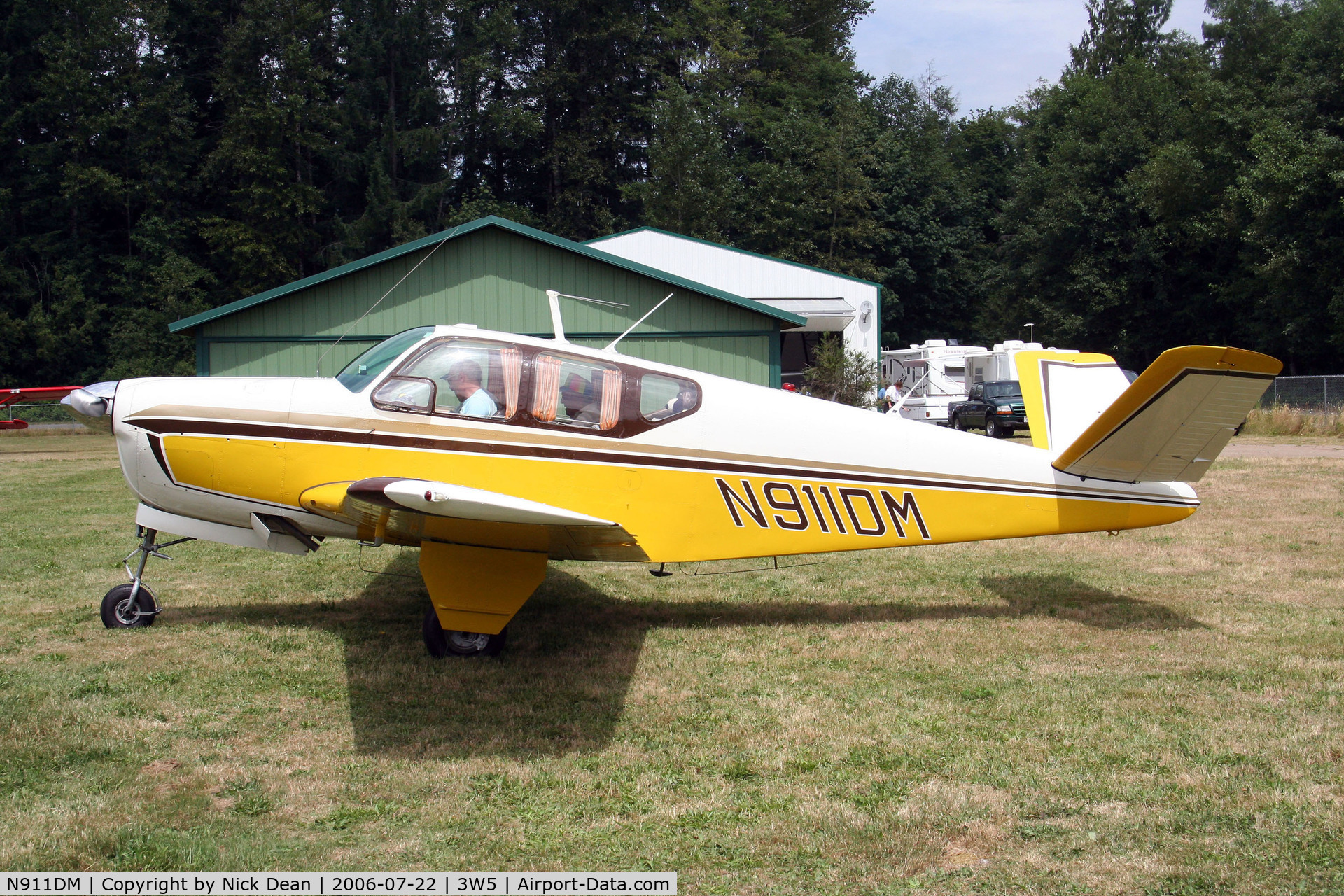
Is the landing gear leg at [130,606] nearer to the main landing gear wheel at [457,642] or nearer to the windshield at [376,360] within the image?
the windshield at [376,360]

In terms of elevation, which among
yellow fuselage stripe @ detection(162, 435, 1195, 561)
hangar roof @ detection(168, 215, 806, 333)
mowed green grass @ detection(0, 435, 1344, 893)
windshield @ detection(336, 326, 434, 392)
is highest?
hangar roof @ detection(168, 215, 806, 333)

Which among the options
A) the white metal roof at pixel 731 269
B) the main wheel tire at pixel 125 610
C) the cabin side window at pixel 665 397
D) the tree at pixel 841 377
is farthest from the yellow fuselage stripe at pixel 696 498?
the white metal roof at pixel 731 269

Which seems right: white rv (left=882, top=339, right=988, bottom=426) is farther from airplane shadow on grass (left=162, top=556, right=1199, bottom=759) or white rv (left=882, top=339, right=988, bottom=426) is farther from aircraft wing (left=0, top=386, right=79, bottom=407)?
aircraft wing (left=0, top=386, right=79, bottom=407)

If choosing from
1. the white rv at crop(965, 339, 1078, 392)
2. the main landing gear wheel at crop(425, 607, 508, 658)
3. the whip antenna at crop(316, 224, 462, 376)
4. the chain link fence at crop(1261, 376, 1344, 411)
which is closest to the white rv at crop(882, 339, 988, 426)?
the white rv at crop(965, 339, 1078, 392)

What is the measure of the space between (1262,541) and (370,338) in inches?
561

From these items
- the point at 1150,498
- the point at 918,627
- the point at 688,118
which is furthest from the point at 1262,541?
the point at 688,118

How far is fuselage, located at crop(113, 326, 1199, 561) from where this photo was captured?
5.95 m

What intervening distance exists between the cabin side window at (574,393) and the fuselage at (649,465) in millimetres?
31

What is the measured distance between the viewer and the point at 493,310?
17.2 m

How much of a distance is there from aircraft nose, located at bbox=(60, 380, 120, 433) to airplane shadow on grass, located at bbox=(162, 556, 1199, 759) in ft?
5.24

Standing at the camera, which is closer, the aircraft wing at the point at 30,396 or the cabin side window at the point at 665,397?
the cabin side window at the point at 665,397

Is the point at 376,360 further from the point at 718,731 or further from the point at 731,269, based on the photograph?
the point at 731,269

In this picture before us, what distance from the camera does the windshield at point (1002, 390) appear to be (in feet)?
84.5

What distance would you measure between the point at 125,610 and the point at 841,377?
20.4 m
